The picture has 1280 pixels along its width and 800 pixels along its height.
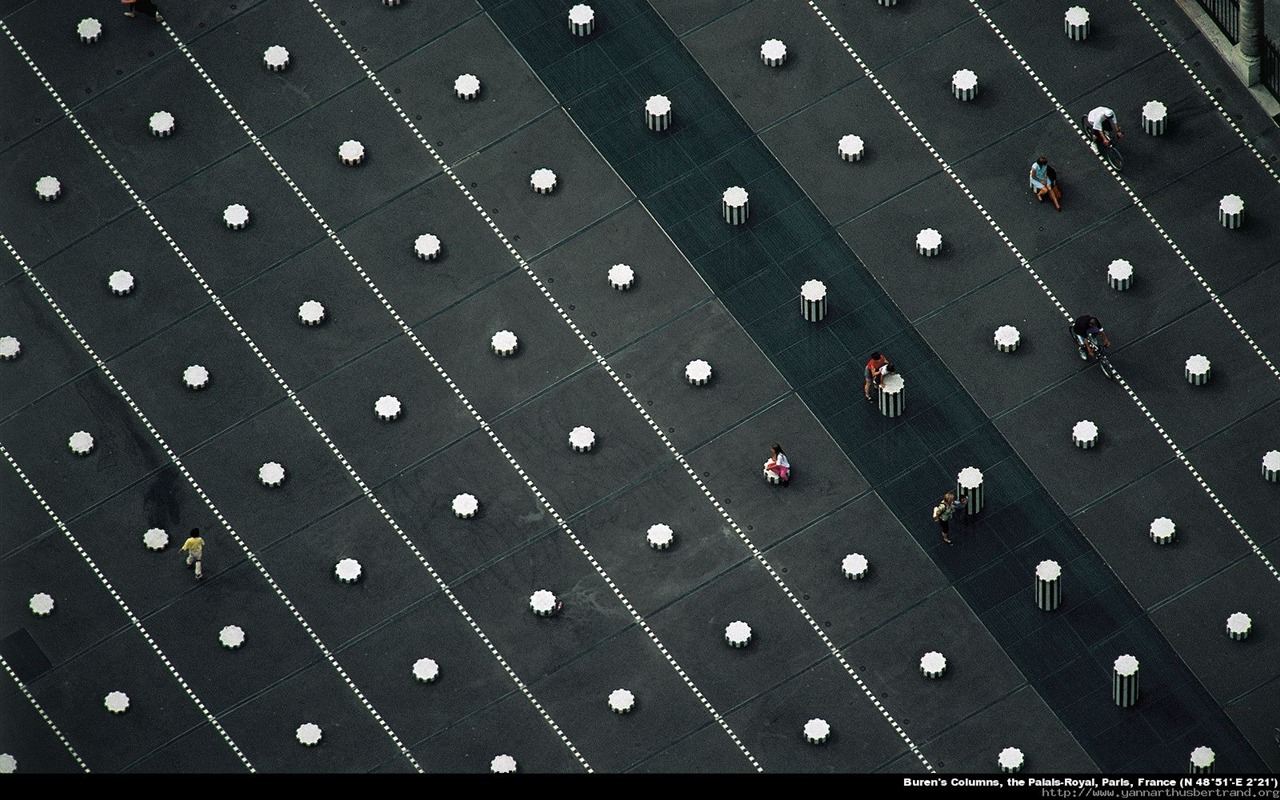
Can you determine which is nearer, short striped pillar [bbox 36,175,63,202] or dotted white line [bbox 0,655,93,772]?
dotted white line [bbox 0,655,93,772]

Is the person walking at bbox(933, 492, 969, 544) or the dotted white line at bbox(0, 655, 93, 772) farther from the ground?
the dotted white line at bbox(0, 655, 93, 772)

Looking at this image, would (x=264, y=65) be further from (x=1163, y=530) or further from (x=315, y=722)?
(x=1163, y=530)

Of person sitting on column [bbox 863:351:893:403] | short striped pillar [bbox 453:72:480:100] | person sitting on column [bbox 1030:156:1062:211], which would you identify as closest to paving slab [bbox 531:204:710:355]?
person sitting on column [bbox 863:351:893:403]

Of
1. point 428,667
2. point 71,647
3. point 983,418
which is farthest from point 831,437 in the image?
point 71,647

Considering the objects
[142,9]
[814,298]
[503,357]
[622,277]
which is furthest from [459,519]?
[142,9]

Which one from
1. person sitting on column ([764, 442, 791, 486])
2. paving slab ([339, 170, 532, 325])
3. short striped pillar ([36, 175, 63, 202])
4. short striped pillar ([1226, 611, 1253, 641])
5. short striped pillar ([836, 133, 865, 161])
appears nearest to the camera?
short striped pillar ([1226, 611, 1253, 641])

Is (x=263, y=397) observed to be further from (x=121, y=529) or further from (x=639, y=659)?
(x=639, y=659)

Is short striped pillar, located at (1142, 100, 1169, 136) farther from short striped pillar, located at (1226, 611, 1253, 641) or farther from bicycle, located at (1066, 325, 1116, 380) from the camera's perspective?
short striped pillar, located at (1226, 611, 1253, 641)
